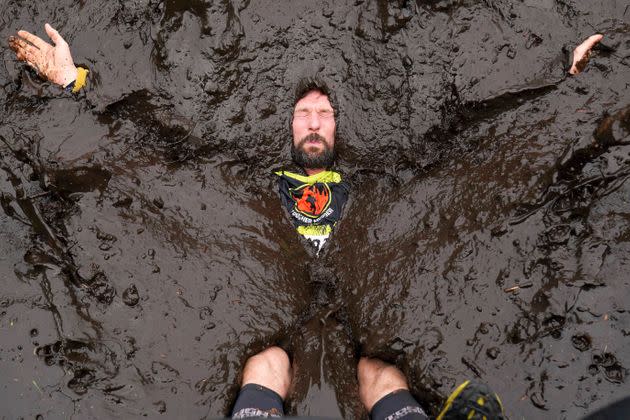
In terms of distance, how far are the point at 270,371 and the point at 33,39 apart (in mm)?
2708

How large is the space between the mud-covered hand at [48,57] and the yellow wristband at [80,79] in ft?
0.08

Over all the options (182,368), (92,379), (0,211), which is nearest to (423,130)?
(182,368)

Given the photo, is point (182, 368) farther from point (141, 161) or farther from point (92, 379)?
point (141, 161)

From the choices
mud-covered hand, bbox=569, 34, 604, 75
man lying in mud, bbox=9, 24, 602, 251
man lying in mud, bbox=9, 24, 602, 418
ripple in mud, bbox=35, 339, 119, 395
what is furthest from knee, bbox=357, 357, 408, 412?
mud-covered hand, bbox=569, 34, 604, 75

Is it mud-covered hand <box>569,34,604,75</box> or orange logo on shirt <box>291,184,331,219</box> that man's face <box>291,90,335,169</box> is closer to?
orange logo on shirt <box>291,184,331,219</box>

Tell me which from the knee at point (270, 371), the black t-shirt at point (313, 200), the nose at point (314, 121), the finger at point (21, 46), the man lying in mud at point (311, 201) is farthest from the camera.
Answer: the black t-shirt at point (313, 200)

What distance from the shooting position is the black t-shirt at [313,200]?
134 inches

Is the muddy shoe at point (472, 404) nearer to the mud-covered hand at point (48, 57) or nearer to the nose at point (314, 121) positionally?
the nose at point (314, 121)

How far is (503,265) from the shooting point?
111 inches

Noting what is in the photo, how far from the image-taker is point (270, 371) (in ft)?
9.17

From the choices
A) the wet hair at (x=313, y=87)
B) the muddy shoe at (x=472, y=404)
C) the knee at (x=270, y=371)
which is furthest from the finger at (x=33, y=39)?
the muddy shoe at (x=472, y=404)

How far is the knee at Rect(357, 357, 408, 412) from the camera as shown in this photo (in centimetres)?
278

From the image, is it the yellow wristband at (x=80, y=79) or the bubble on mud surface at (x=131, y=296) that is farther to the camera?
the yellow wristband at (x=80, y=79)

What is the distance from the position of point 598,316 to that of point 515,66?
169cm
